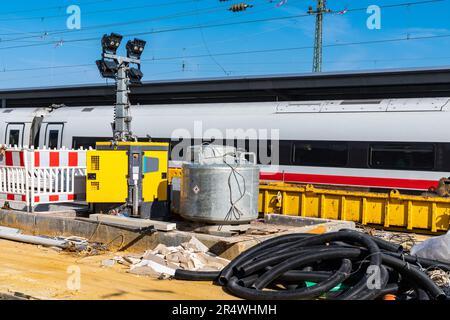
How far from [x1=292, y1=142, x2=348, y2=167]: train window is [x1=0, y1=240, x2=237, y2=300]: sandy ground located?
8.54 m

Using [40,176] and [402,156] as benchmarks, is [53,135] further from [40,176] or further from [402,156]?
[402,156]

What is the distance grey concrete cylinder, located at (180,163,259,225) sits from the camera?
378 inches

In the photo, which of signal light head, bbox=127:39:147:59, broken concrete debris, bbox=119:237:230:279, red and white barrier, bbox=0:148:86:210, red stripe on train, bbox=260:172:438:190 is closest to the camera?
broken concrete debris, bbox=119:237:230:279

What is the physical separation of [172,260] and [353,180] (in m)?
8.28

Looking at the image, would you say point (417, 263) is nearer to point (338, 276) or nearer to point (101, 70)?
point (338, 276)

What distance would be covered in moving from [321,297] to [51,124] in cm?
1713

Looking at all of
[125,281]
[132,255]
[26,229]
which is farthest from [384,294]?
[26,229]

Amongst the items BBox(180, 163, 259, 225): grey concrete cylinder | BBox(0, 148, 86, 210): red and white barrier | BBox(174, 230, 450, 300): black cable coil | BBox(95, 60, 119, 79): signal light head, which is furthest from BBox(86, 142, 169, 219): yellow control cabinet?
BBox(174, 230, 450, 300): black cable coil

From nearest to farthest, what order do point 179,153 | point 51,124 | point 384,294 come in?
point 384,294, point 179,153, point 51,124

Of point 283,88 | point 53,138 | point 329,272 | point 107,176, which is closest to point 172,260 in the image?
point 329,272

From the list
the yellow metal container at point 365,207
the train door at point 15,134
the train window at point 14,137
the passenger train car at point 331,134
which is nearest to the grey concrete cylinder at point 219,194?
the yellow metal container at point 365,207

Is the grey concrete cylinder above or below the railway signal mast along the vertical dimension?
below

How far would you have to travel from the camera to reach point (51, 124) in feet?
69.6

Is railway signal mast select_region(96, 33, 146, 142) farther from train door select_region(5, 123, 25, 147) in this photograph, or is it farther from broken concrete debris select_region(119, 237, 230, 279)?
train door select_region(5, 123, 25, 147)
